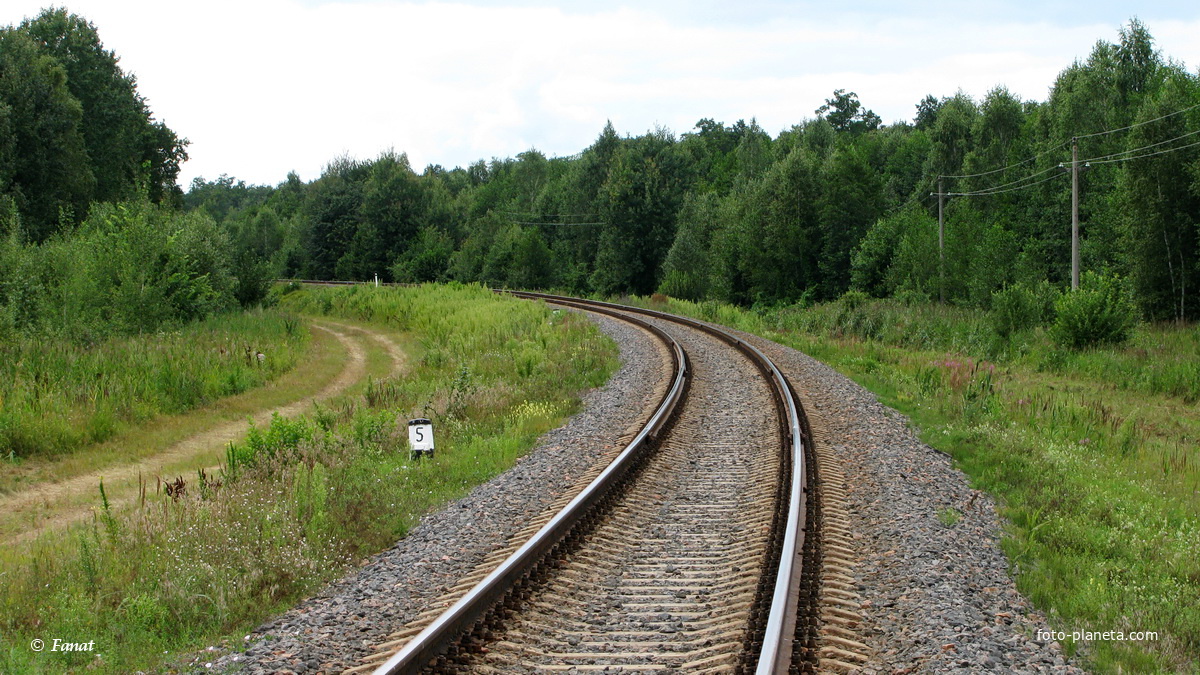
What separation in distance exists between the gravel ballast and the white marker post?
1.37 metres

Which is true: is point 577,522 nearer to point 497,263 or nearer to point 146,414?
point 146,414

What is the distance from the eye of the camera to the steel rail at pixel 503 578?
486cm

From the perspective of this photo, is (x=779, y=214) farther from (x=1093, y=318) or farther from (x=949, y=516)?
(x=949, y=516)

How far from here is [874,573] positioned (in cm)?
671

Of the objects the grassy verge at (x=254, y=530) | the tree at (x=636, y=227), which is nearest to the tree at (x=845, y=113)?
the tree at (x=636, y=227)

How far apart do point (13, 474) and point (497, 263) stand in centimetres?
4874

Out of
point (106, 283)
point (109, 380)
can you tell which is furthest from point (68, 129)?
point (109, 380)

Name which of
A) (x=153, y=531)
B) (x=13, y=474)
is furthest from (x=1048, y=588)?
(x=13, y=474)

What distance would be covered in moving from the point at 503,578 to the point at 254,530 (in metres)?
A: 2.76

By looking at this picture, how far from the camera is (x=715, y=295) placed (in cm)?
5216

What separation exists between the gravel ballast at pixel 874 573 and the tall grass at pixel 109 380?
8.72 meters

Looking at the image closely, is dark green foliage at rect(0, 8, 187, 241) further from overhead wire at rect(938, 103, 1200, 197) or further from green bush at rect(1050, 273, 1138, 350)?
overhead wire at rect(938, 103, 1200, 197)

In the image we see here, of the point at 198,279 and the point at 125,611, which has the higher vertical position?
the point at 198,279

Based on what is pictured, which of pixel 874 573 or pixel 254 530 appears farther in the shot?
pixel 254 530
